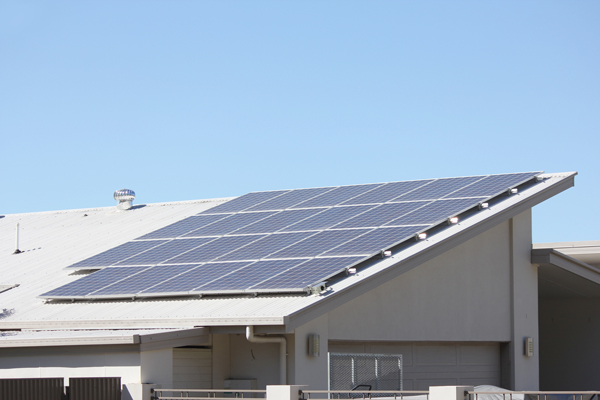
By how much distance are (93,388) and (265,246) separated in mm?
5926

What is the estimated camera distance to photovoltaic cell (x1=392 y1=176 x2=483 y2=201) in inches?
874

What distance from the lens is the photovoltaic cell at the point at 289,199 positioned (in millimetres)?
24125

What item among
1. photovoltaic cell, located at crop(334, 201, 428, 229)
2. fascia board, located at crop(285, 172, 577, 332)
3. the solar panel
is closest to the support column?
the solar panel

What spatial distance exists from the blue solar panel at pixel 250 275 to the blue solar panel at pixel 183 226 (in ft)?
16.5

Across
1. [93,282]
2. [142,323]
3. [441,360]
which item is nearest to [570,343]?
[441,360]

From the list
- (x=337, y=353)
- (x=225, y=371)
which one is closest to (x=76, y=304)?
(x=225, y=371)

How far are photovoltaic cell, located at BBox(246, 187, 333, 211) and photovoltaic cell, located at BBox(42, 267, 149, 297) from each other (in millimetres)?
5231

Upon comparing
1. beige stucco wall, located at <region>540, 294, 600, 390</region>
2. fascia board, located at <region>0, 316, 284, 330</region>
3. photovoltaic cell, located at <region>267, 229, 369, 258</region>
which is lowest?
beige stucco wall, located at <region>540, 294, 600, 390</region>

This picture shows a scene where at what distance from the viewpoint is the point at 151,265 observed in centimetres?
2002

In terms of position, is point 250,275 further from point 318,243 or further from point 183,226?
point 183,226

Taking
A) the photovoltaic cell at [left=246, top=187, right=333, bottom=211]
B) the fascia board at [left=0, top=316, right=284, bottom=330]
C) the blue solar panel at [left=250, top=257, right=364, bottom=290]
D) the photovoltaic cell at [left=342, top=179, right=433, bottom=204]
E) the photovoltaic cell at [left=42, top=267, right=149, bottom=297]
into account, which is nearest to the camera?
the fascia board at [left=0, top=316, right=284, bottom=330]

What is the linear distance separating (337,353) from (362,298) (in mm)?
1299

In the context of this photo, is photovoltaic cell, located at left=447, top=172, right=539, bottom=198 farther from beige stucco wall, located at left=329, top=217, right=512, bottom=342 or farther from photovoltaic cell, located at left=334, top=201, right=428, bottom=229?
photovoltaic cell, located at left=334, top=201, right=428, bottom=229

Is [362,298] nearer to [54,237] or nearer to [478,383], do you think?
[478,383]
